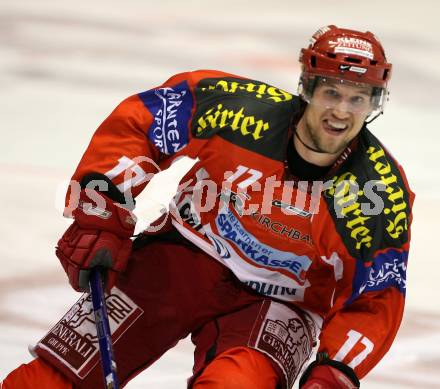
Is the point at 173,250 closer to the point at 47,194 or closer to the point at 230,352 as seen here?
the point at 230,352

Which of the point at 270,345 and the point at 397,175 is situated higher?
the point at 397,175

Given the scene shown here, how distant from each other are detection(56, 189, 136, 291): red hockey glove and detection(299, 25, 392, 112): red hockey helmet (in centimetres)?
62

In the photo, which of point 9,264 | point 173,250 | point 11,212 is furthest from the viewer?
point 11,212

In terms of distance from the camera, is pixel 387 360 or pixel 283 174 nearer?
pixel 283 174

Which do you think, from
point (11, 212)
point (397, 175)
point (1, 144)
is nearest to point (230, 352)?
point (397, 175)

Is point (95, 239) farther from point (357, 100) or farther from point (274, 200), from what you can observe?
point (357, 100)

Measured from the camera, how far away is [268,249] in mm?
3953

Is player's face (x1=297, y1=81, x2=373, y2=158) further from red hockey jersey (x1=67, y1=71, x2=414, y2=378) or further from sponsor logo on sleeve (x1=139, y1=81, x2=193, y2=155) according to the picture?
sponsor logo on sleeve (x1=139, y1=81, x2=193, y2=155)

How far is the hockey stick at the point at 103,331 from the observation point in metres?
3.78

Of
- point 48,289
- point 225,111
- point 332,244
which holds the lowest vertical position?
point 48,289

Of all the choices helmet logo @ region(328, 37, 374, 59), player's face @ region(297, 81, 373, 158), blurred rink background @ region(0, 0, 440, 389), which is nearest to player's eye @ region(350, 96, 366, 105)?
player's face @ region(297, 81, 373, 158)

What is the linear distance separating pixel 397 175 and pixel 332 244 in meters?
0.27

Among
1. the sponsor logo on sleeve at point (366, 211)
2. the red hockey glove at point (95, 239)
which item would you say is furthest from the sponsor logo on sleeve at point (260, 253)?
the red hockey glove at point (95, 239)

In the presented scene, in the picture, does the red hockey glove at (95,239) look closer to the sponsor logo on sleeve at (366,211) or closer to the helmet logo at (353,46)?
the sponsor logo on sleeve at (366,211)
